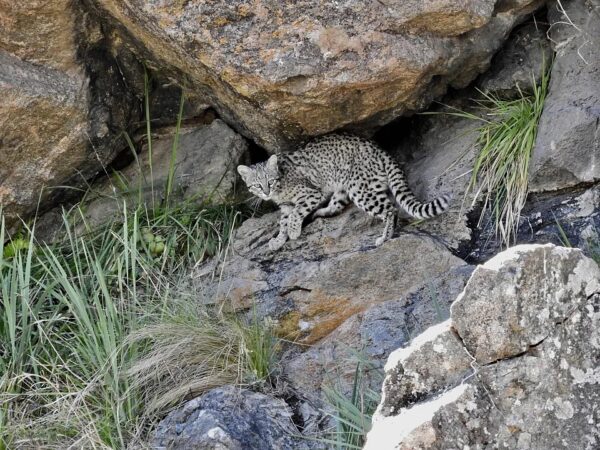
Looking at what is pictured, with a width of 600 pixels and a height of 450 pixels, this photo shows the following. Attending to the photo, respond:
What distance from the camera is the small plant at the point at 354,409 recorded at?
5242 mm

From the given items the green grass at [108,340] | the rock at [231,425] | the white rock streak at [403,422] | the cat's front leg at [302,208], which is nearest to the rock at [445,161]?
the cat's front leg at [302,208]

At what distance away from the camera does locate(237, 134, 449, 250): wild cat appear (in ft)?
24.2

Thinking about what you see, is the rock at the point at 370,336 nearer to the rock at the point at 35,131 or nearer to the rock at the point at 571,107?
the rock at the point at 571,107

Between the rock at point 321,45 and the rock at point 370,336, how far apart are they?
4.50ft

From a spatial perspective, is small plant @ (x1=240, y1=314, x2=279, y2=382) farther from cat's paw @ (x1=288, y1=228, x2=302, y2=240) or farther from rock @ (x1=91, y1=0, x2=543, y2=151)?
rock @ (x1=91, y1=0, x2=543, y2=151)

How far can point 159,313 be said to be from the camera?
6.98m

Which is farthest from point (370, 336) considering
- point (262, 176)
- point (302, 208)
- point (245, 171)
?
point (245, 171)

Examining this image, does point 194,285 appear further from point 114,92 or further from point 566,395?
point 566,395

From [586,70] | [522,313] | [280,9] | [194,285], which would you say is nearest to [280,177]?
[194,285]

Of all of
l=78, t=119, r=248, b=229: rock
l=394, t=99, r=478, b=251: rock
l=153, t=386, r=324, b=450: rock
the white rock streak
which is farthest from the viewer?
l=78, t=119, r=248, b=229: rock

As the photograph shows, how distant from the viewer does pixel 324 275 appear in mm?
6930

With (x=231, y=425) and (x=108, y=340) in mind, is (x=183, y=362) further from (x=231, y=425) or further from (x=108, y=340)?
(x=231, y=425)

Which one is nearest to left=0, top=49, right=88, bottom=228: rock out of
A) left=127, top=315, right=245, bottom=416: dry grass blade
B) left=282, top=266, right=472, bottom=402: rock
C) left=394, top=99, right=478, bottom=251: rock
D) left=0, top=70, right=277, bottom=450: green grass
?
left=0, top=70, right=277, bottom=450: green grass

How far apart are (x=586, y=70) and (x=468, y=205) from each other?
1194 mm
